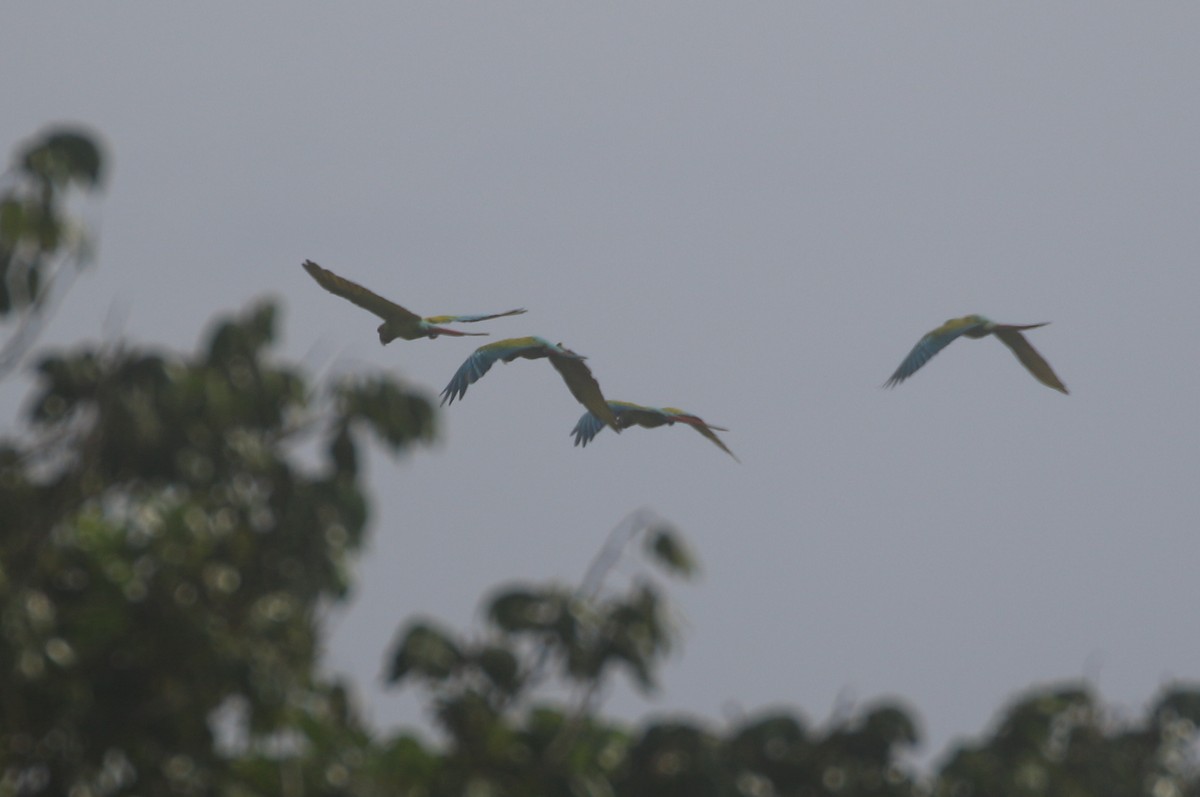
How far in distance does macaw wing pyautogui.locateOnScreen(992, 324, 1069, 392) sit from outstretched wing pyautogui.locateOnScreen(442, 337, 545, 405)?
3162 mm

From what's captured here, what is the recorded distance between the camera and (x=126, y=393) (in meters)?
8.24

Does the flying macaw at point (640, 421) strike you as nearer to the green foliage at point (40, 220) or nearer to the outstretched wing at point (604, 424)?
the outstretched wing at point (604, 424)

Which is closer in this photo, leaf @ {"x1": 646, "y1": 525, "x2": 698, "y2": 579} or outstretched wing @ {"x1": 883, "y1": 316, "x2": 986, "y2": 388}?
leaf @ {"x1": 646, "y1": 525, "x2": 698, "y2": 579}

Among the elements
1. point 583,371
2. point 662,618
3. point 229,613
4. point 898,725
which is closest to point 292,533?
point 229,613

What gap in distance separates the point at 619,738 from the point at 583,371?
5.41 metres

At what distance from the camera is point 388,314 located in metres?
14.7

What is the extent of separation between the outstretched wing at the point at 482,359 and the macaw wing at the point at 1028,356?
124 inches

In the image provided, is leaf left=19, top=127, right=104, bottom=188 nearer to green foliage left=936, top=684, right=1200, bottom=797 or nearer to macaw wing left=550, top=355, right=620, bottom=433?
green foliage left=936, top=684, right=1200, bottom=797

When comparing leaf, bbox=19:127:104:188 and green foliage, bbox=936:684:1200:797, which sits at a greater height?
leaf, bbox=19:127:104:188

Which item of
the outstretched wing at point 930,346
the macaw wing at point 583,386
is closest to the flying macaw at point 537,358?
the macaw wing at point 583,386

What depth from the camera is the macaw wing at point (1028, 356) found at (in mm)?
13938

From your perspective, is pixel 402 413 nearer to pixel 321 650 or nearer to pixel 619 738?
pixel 321 650

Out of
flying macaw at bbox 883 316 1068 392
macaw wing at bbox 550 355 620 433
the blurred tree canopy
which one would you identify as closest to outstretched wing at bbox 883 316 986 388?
flying macaw at bbox 883 316 1068 392

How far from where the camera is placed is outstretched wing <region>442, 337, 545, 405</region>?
14297mm
